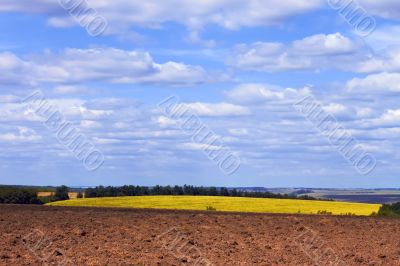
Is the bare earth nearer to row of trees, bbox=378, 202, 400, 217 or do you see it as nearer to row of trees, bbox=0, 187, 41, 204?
row of trees, bbox=378, 202, 400, 217

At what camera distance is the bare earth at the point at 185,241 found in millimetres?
20641

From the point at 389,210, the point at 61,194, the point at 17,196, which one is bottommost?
the point at 389,210

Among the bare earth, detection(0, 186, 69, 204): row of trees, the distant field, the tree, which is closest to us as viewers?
the bare earth

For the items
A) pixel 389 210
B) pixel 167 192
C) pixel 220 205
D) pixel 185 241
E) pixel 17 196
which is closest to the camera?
pixel 185 241

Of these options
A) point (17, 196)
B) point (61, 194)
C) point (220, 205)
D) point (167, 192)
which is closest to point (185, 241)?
point (220, 205)

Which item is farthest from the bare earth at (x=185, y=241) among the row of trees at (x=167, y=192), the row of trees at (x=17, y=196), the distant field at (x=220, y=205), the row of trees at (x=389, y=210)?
the row of trees at (x=167, y=192)

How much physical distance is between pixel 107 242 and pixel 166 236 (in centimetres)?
297

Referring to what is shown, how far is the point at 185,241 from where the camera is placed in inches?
960

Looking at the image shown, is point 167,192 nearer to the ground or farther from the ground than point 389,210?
farther from the ground

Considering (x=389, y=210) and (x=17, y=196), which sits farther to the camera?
(x=17, y=196)

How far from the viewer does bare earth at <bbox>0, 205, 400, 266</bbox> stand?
813 inches

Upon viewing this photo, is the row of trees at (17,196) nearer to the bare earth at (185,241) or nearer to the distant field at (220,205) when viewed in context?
the distant field at (220,205)

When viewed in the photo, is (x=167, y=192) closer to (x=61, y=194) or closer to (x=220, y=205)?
(x=61, y=194)

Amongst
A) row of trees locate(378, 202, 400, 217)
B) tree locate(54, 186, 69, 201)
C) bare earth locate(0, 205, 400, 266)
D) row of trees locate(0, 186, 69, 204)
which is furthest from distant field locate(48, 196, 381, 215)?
bare earth locate(0, 205, 400, 266)
